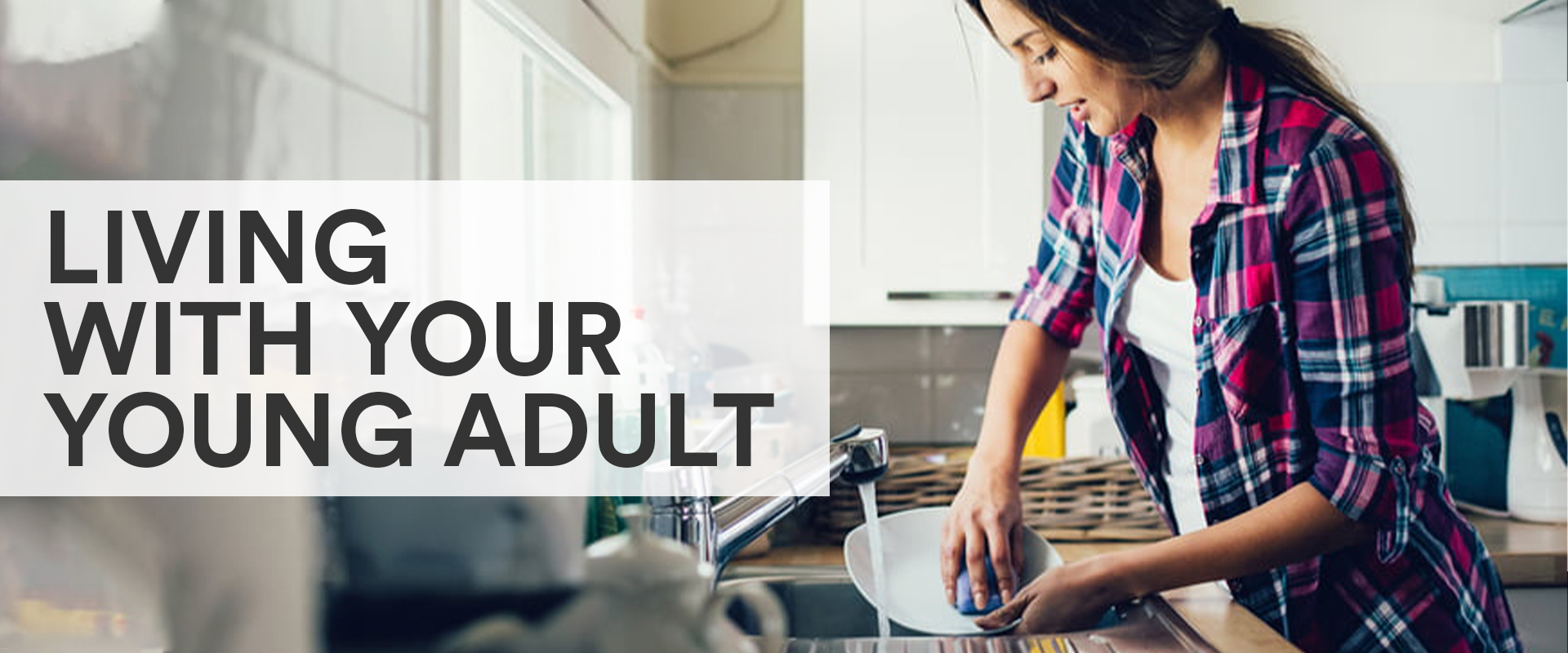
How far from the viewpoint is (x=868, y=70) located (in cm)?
169

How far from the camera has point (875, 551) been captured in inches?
36.6

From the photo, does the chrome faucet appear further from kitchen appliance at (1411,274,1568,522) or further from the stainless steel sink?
kitchen appliance at (1411,274,1568,522)

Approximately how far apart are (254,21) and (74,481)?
27cm

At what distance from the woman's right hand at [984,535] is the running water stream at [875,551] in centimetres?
5

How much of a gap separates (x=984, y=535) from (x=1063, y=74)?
1.19ft

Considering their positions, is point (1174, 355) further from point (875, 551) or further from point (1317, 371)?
point (875, 551)

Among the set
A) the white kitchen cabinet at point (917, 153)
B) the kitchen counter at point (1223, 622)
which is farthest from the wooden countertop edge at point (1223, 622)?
the white kitchen cabinet at point (917, 153)

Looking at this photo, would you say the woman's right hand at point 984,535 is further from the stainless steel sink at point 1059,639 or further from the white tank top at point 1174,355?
the white tank top at point 1174,355

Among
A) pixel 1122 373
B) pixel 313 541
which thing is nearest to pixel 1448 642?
pixel 1122 373

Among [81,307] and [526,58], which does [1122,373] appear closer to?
[526,58]

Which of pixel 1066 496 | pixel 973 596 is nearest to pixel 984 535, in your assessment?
pixel 973 596

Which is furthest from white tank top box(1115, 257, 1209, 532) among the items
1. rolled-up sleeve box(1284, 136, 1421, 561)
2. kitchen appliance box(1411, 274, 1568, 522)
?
kitchen appliance box(1411, 274, 1568, 522)

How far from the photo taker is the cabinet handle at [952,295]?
1.70 m

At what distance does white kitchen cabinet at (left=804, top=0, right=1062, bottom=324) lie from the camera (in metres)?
1.69
